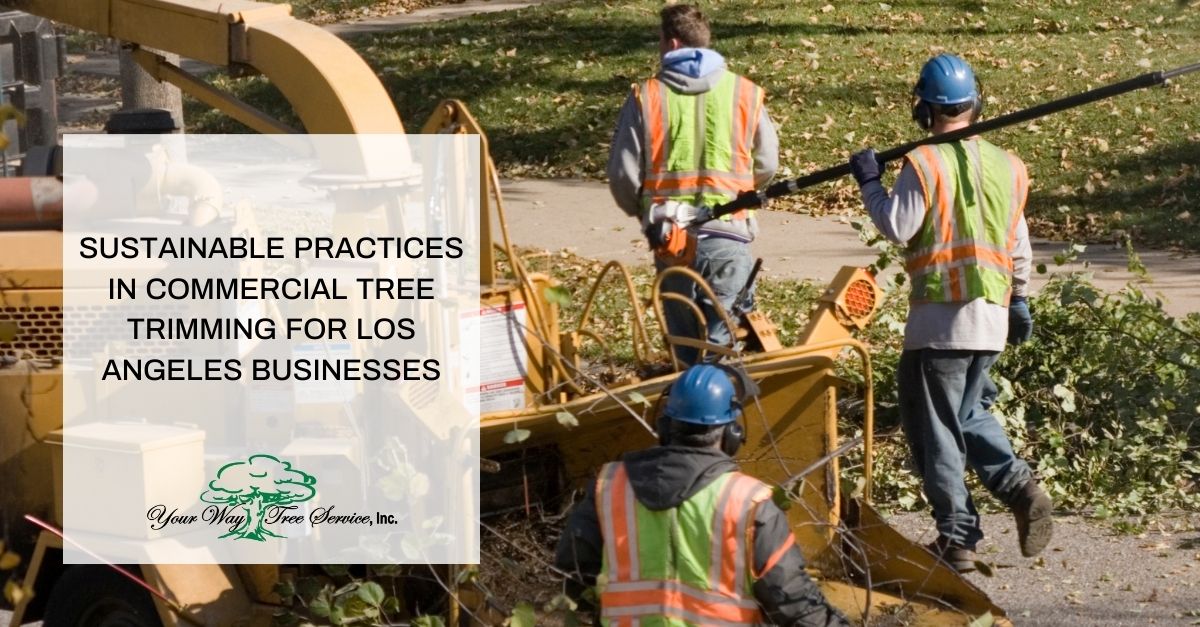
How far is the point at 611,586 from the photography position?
4160 millimetres

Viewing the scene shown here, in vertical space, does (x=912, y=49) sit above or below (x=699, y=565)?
above

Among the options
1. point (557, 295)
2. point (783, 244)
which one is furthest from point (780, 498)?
point (783, 244)

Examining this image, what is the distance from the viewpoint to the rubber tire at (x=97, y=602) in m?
5.20

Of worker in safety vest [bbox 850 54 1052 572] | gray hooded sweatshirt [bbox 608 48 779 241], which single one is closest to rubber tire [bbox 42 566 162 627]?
gray hooded sweatshirt [bbox 608 48 779 241]

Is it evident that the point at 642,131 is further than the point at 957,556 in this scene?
Yes

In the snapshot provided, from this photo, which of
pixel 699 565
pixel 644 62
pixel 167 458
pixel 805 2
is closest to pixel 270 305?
pixel 167 458

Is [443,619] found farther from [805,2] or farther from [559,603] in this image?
[805,2]

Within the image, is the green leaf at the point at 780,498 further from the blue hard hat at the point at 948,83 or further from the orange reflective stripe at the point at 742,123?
the orange reflective stripe at the point at 742,123

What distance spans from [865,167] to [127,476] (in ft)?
8.72

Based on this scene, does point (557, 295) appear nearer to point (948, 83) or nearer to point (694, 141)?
point (694, 141)

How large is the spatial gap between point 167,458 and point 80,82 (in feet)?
52.9

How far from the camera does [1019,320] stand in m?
6.22

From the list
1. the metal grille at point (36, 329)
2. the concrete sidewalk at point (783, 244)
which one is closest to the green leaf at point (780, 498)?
the metal grille at point (36, 329)

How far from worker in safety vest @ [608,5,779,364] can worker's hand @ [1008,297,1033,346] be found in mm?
997
